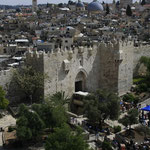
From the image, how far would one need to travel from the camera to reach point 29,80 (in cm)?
2298

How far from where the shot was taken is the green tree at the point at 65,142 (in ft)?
47.3

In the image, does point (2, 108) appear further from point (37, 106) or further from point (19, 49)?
point (19, 49)

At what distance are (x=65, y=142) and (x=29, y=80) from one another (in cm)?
929

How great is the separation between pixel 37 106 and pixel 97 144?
4.37 m

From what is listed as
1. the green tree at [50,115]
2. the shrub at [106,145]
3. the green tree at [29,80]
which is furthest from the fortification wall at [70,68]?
the shrub at [106,145]

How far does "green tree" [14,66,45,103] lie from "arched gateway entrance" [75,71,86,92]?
184 inches

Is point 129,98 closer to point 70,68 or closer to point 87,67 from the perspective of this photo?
point 87,67

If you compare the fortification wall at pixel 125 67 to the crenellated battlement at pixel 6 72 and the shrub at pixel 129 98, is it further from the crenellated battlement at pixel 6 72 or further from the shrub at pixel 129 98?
the crenellated battlement at pixel 6 72

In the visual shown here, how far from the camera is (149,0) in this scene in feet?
571

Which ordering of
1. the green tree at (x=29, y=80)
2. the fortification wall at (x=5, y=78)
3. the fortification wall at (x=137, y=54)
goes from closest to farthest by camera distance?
the fortification wall at (x=5, y=78)
the green tree at (x=29, y=80)
the fortification wall at (x=137, y=54)

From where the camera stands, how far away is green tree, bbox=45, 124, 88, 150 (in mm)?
14422

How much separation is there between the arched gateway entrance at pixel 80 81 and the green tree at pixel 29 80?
4.67 m

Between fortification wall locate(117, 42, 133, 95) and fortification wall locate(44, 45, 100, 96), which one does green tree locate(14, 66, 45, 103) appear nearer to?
fortification wall locate(44, 45, 100, 96)

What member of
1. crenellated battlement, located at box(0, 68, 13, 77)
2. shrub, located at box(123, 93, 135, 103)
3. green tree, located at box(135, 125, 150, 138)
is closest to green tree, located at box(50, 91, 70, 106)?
crenellated battlement, located at box(0, 68, 13, 77)
